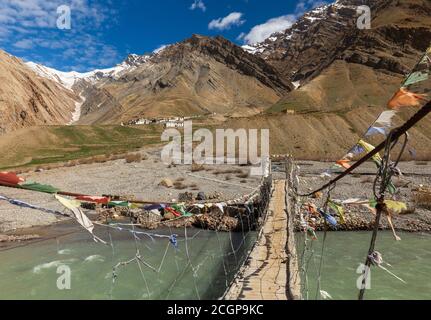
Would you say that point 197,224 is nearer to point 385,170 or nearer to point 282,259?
point 282,259

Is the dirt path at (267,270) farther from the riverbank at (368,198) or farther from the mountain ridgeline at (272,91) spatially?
the mountain ridgeline at (272,91)

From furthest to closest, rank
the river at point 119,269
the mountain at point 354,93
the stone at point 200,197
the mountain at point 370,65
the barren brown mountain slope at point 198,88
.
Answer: the barren brown mountain slope at point 198,88, the mountain at point 370,65, the mountain at point 354,93, the stone at point 200,197, the river at point 119,269

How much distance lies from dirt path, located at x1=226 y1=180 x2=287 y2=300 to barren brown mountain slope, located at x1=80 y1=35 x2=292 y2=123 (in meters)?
126

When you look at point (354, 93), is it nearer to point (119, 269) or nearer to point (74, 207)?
point (119, 269)

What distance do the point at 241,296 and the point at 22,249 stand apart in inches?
487

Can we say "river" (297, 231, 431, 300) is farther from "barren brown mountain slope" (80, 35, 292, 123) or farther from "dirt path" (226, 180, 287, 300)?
"barren brown mountain slope" (80, 35, 292, 123)

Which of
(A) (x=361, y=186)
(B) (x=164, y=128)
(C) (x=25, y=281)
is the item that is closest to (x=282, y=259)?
(C) (x=25, y=281)

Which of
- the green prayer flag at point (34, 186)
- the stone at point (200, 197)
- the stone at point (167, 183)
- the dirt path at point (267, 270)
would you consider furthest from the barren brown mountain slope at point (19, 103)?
the green prayer flag at point (34, 186)

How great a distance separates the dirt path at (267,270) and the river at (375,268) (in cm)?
112

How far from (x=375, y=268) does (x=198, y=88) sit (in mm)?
161186

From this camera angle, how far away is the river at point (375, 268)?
11.5 metres

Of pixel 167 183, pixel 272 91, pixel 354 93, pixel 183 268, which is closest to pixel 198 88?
pixel 272 91

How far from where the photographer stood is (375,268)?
13352 mm

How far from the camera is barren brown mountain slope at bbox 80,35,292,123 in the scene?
150125 millimetres
